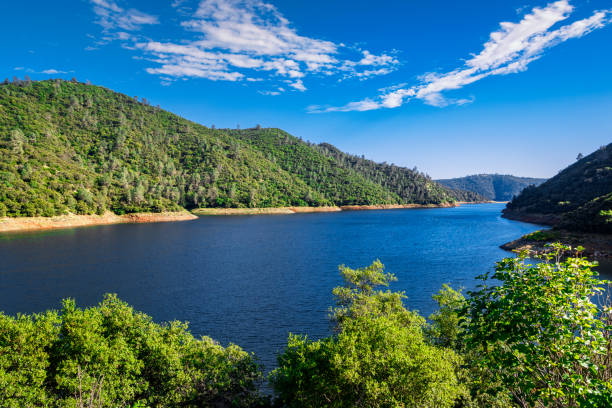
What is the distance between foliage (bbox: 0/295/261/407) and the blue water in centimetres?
811

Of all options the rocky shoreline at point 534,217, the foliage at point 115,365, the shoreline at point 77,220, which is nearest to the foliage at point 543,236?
the rocky shoreline at point 534,217

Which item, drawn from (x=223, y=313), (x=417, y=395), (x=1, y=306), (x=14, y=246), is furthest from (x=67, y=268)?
(x=417, y=395)

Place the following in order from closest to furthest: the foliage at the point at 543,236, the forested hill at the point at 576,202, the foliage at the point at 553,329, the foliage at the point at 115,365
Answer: the foliage at the point at 553,329 < the foliage at the point at 115,365 < the forested hill at the point at 576,202 < the foliage at the point at 543,236

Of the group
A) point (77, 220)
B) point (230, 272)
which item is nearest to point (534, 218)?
point (230, 272)

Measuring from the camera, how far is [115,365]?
20.1 metres

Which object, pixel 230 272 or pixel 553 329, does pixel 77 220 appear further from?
pixel 553 329

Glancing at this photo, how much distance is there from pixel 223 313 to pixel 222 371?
20.2 meters

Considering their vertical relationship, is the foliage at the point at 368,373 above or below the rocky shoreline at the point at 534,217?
below

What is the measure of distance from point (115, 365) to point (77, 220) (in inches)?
5211

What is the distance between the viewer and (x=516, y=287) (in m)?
11.8

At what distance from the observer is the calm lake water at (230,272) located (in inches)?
1577

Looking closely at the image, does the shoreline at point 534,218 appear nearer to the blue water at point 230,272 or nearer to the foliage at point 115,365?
the blue water at point 230,272

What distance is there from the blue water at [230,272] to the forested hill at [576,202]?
22403 mm

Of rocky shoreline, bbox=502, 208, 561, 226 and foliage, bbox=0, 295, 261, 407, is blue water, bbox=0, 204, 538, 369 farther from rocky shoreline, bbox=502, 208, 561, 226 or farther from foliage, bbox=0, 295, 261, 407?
rocky shoreline, bbox=502, 208, 561, 226
